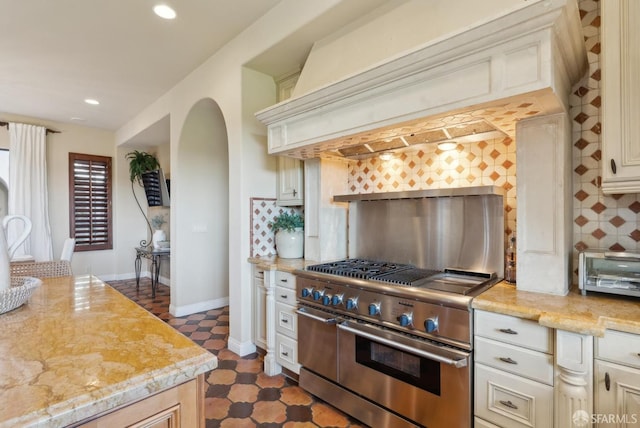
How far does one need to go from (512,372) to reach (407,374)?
540 mm

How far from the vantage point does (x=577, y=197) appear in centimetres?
177

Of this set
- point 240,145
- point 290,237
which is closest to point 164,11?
point 240,145

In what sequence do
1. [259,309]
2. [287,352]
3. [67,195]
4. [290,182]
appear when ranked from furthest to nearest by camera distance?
[67,195] < [290,182] < [259,309] < [287,352]

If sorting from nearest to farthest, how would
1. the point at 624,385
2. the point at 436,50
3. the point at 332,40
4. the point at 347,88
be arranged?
the point at 624,385
the point at 436,50
the point at 347,88
the point at 332,40

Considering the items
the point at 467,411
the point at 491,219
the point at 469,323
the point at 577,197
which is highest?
the point at 577,197

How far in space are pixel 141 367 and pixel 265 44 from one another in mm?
2541

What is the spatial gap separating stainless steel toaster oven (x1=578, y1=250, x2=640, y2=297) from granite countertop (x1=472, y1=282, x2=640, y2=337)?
54 mm

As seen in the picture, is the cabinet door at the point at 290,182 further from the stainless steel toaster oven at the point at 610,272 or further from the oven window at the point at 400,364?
the stainless steel toaster oven at the point at 610,272

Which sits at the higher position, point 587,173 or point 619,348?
point 587,173

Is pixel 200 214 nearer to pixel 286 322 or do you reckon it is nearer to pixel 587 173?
pixel 286 322

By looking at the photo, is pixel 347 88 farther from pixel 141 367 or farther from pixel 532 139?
pixel 141 367

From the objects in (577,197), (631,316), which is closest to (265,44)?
(577,197)

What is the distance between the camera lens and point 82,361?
88 cm

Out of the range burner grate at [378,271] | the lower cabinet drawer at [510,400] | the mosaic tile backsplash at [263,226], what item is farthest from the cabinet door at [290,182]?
the lower cabinet drawer at [510,400]
